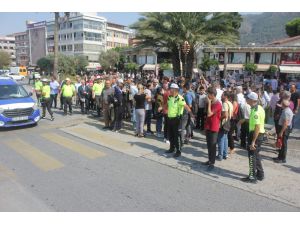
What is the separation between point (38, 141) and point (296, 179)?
6904 millimetres

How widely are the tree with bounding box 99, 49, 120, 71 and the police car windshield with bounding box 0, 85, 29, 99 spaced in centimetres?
4407

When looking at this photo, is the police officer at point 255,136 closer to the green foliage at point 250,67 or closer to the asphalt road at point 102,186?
the asphalt road at point 102,186

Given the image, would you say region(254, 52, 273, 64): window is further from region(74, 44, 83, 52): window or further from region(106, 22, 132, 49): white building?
region(106, 22, 132, 49): white building

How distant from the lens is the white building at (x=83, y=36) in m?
72.5

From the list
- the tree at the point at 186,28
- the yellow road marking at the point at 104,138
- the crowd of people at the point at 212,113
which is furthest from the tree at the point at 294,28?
the yellow road marking at the point at 104,138

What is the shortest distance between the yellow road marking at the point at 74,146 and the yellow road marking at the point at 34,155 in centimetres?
Result: 76

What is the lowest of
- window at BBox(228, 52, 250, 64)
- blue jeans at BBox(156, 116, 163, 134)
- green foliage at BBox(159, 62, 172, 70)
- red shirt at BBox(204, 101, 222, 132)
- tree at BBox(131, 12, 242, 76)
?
blue jeans at BBox(156, 116, 163, 134)

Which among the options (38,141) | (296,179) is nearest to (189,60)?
(38,141)

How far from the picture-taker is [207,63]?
36500mm

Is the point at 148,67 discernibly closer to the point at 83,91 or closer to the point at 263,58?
the point at 263,58

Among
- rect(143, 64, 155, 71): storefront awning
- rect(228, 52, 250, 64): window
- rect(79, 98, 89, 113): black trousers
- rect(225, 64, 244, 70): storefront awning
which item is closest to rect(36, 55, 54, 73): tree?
rect(143, 64, 155, 71): storefront awning

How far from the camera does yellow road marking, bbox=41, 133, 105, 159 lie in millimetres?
7371

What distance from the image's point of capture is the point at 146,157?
282 inches

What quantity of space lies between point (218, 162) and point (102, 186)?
2.87 meters
